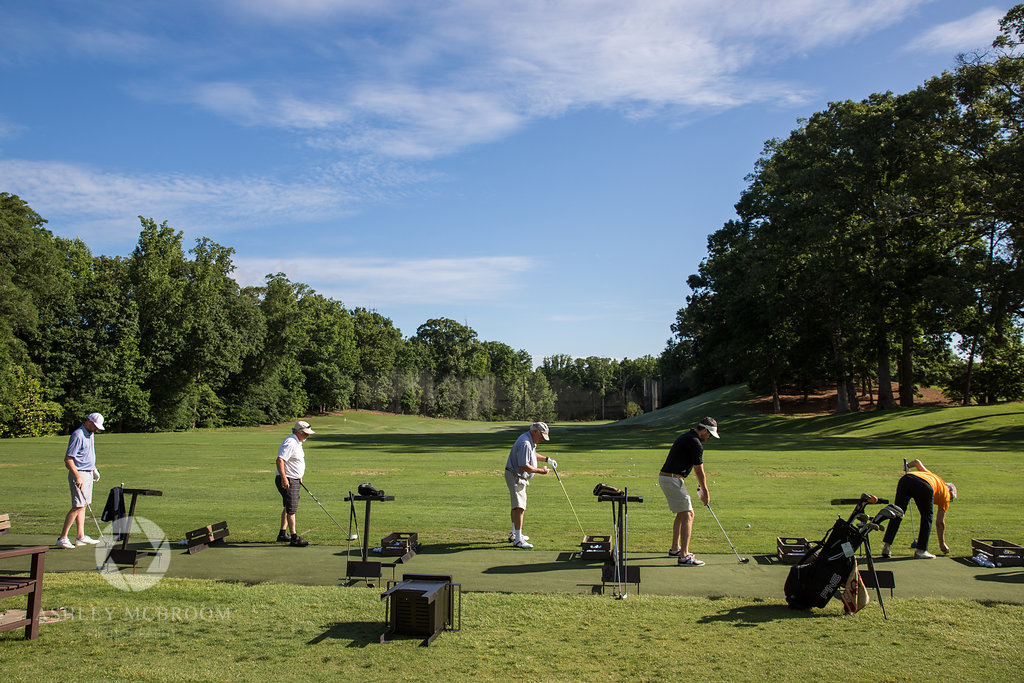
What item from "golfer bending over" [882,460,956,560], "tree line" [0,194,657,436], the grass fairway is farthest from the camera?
"tree line" [0,194,657,436]

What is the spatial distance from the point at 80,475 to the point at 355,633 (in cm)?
662

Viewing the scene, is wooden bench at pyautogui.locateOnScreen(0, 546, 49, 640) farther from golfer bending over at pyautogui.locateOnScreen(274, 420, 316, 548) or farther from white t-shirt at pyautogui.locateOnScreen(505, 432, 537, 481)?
white t-shirt at pyautogui.locateOnScreen(505, 432, 537, 481)

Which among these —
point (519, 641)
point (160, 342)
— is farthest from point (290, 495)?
point (160, 342)

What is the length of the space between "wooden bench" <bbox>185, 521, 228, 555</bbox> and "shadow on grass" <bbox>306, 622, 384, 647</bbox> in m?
4.64

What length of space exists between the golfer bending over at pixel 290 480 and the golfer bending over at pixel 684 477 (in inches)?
230

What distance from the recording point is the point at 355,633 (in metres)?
7.27

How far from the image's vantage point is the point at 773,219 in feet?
158

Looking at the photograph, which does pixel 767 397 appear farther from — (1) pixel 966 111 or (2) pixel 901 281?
(1) pixel 966 111

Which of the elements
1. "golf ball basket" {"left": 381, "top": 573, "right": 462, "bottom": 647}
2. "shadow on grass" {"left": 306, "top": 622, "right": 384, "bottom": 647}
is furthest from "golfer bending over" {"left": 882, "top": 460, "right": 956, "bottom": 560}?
"shadow on grass" {"left": 306, "top": 622, "right": 384, "bottom": 647}

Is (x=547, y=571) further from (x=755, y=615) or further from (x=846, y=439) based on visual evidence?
(x=846, y=439)

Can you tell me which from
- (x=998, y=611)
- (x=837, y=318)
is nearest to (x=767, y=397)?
(x=837, y=318)

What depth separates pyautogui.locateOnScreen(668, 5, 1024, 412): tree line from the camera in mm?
36719

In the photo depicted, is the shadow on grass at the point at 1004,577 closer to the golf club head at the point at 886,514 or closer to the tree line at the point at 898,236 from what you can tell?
the golf club head at the point at 886,514

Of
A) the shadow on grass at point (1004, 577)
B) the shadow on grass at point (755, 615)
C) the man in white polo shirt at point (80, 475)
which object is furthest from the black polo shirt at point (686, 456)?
the man in white polo shirt at point (80, 475)
